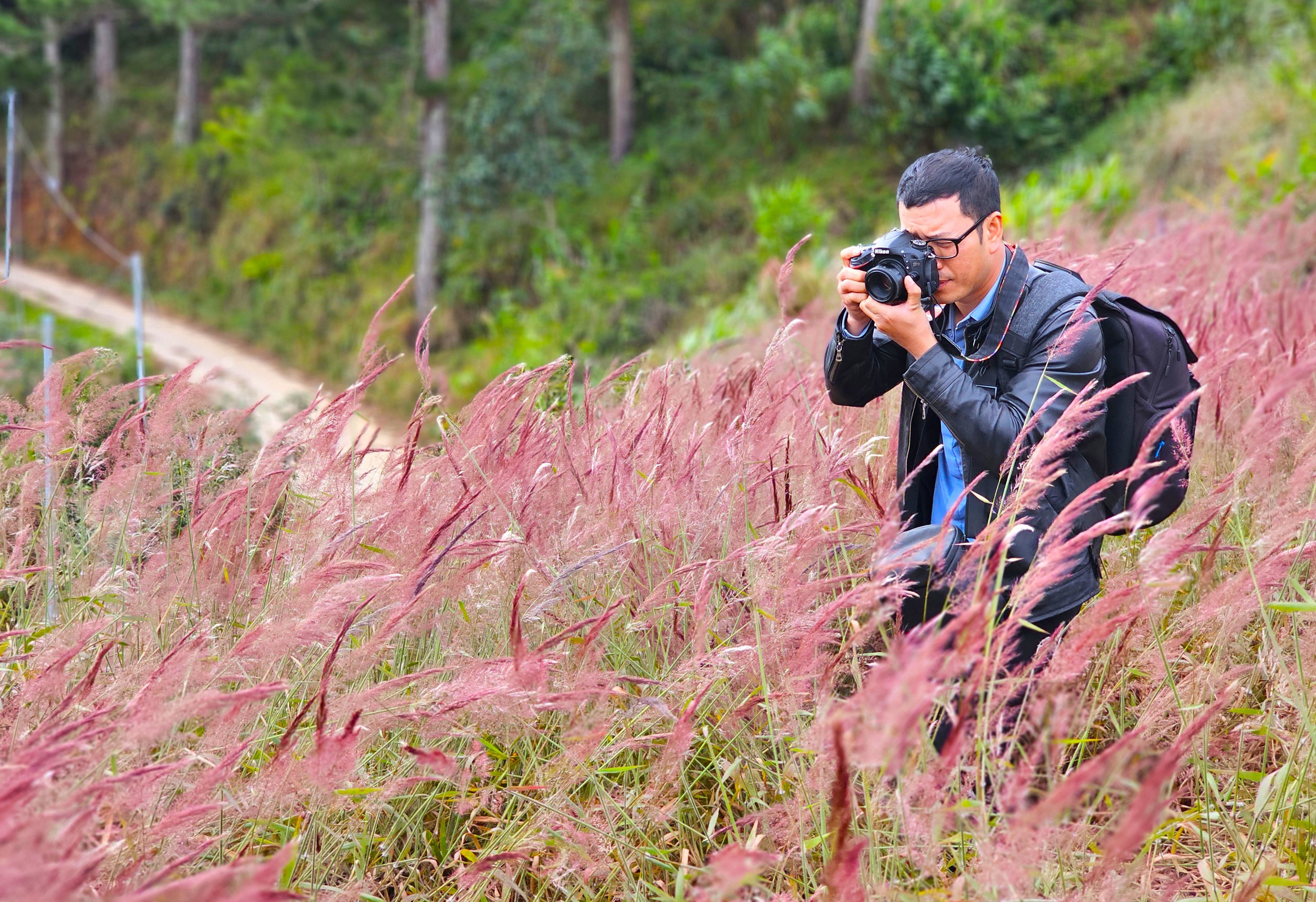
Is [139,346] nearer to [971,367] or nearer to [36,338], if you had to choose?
[971,367]

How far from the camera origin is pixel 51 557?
6.10 ft

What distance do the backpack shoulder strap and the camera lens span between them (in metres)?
0.22

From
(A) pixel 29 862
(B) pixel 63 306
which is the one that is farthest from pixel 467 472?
(B) pixel 63 306

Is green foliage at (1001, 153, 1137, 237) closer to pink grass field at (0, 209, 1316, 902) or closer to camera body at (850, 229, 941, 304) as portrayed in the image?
pink grass field at (0, 209, 1316, 902)

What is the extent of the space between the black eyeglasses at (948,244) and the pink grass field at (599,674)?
1.17 feet

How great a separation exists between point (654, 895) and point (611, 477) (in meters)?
0.73

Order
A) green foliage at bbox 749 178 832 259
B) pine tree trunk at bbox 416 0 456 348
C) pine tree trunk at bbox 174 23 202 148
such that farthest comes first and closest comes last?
pine tree trunk at bbox 174 23 202 148 < pine tree trunk at bbox 416 0 456 348 < green foliage at bbox 749 178 832 259

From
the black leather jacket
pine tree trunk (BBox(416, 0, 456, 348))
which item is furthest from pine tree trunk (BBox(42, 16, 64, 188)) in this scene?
the black leather jacket

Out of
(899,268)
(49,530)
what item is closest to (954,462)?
(899,268)

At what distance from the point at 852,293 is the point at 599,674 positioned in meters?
0.91

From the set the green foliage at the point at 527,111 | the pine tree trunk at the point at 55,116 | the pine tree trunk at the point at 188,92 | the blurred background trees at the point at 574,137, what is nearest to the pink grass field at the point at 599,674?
the blurred background trees at the point at 574,137

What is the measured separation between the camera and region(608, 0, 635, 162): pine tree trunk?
49.2 ft

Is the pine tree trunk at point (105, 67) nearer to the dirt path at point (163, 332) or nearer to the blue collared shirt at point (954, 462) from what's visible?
the dirt path at point (163, 332)

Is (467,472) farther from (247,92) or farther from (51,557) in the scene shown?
(247,92)
